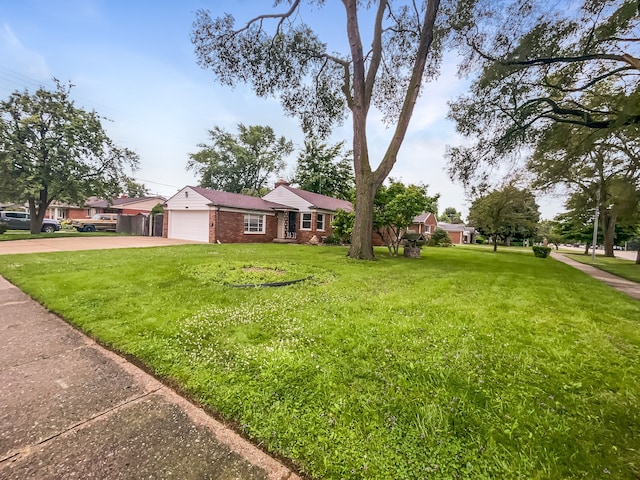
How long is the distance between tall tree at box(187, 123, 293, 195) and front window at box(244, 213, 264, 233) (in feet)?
56.8

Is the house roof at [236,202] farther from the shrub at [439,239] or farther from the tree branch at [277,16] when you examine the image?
the shrub at [439,239]

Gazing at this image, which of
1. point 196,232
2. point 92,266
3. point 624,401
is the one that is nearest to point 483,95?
point 624,401

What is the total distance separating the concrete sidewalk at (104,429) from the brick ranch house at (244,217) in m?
15.7

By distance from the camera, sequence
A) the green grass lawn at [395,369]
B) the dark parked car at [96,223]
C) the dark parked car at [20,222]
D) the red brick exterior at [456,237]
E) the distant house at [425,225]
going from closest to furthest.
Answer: the green grass lawn at [395,369] < the dark parked car at [20,222] < the dark parked car at [96,223] < the distant house at [425,225] < the red brick exterior at [456,237]

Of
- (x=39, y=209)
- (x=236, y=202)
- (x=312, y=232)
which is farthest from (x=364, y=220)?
(x=39, y=209)

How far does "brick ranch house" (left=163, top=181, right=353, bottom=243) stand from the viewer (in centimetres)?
1833

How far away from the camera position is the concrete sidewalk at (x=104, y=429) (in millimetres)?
1708

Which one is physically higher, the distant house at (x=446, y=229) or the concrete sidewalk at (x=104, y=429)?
the distant house at (x=446, y=229)

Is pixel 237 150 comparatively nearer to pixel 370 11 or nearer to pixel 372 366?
pixel 370 11

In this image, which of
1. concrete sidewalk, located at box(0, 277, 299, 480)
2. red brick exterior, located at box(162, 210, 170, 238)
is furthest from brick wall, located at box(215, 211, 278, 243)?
concrete sidewalk, located at box(0, 277, 299, 480)

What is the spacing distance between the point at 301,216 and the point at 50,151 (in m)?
17.6

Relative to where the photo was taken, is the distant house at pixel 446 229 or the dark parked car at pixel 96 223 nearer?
the dark parked car at pixel 96 223

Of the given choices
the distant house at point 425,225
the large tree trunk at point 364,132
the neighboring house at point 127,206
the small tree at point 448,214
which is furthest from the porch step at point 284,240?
the small tree at point 448,214

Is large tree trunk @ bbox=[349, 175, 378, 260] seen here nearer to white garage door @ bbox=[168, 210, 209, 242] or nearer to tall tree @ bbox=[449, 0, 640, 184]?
tall tree @ bbox=[449, 0, 640, 184]
